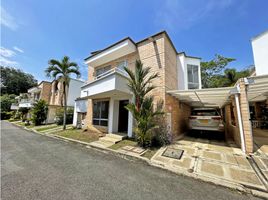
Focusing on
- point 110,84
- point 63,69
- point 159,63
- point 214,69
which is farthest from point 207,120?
point 214,69

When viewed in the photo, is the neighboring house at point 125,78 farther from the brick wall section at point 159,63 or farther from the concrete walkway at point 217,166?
the concrete walkway at point 217,166

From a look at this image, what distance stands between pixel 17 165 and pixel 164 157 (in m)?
6.05

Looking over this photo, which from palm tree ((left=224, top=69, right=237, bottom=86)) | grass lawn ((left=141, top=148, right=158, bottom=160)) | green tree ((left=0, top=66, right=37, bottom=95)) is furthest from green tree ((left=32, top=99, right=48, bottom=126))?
green tree ((left=0, top=66, right=37, bottom=95))

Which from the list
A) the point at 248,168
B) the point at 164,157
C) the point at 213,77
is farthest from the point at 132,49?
the point at 213,77

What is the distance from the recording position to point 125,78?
7711 mm

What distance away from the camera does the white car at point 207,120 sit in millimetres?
8070

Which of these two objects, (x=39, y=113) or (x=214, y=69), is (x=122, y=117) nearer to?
(x=39, y=113)

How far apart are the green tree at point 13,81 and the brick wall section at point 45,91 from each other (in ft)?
108

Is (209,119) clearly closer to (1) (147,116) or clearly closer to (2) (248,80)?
(2) (248,80)

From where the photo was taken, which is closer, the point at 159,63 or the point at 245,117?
the point at 245,117

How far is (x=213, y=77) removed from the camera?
70.8ft

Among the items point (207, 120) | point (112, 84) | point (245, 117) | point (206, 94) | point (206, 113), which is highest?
point (112, 84)

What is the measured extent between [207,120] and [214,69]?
18.0 meters

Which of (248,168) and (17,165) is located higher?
(248,168)
